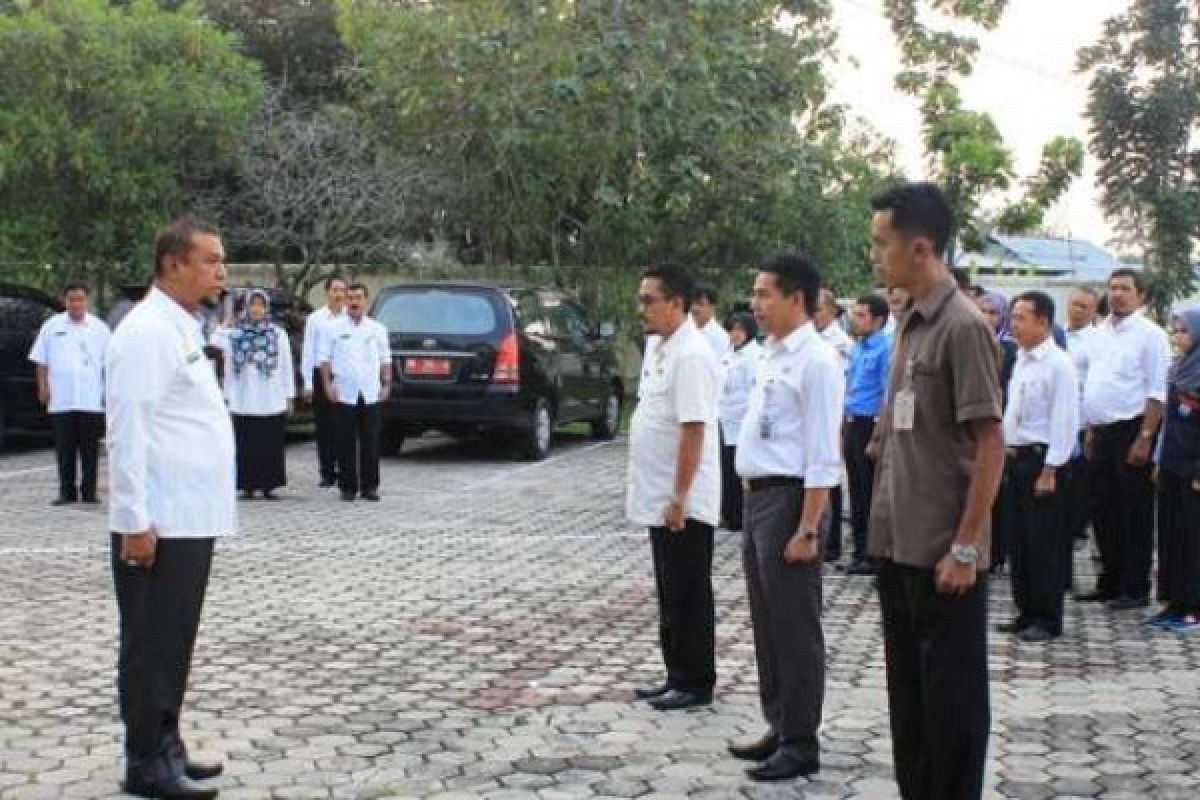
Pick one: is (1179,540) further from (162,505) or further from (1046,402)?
(162,505)

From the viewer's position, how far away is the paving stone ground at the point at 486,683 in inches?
200

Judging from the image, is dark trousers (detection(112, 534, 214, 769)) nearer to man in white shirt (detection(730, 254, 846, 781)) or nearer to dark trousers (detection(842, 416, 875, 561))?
man in white shirt (detection(730, 254, 846, 781))

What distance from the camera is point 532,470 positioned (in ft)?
47.4

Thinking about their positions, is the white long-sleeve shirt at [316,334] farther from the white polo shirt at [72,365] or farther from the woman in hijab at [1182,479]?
the woman in hijab at [1182,479]

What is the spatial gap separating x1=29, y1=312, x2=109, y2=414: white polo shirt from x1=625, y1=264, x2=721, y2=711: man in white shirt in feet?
22.9

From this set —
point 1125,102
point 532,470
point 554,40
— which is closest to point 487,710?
point 532,470

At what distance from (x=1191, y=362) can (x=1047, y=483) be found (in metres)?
1.01

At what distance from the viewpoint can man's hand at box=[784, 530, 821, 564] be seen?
5.09 meters

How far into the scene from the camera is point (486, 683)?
20.7 feet

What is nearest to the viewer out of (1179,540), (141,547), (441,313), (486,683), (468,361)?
(141,547)

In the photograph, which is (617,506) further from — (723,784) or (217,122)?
(217,122)

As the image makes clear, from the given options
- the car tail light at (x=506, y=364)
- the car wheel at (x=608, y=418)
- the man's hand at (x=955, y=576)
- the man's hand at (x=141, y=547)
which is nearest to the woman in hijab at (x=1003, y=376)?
the man's hand at (x=955, y=576)

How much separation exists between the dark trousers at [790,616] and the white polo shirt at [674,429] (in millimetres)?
600

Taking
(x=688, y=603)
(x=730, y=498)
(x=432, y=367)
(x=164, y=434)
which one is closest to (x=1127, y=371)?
(x=730, y=498)
